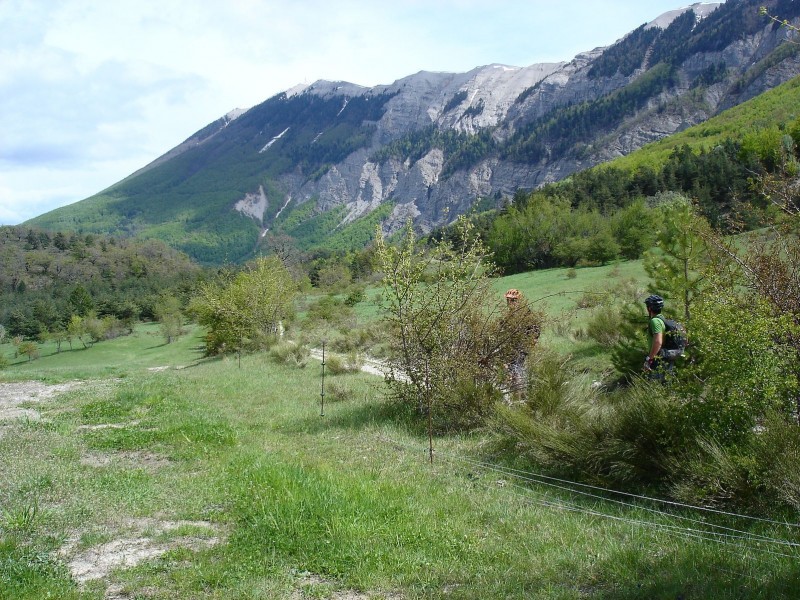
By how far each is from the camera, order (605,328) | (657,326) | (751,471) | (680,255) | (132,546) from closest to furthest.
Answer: (751,471)
(132,546)
(657,326)
(680,255)
(605,328)

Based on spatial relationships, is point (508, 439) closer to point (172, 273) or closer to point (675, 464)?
point (675, 464)

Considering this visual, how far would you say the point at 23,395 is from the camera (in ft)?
48.1

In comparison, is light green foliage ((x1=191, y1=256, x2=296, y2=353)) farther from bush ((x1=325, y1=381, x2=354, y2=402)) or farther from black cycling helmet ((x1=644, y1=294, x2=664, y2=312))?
black cycling helmet ((x1=644, y1=294, x2=664, y2=312))

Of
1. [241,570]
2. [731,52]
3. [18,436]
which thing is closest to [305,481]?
[241,570]

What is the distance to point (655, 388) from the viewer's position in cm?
588

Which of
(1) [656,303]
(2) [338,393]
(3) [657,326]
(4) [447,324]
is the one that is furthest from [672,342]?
(2) [338,393]

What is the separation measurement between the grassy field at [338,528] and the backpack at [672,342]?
309 centimetres

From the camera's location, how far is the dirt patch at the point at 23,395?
11.5 metres

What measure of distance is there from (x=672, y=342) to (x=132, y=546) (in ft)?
25.1

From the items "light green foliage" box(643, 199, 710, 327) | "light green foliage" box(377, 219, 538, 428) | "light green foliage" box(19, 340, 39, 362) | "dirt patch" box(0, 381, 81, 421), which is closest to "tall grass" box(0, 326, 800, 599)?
"light green foliage" box(377, 219, 538, 428)

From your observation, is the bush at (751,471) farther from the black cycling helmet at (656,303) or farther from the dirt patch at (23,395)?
the dirt patch at (23,395)

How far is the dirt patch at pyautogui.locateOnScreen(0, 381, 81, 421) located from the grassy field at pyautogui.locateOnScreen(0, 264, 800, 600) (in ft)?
10.3

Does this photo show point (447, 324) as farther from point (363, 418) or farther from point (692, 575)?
point (692, 575)

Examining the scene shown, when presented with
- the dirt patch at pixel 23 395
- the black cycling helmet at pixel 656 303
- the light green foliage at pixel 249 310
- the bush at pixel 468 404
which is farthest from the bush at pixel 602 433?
the light green foliage at pixel 249 310
